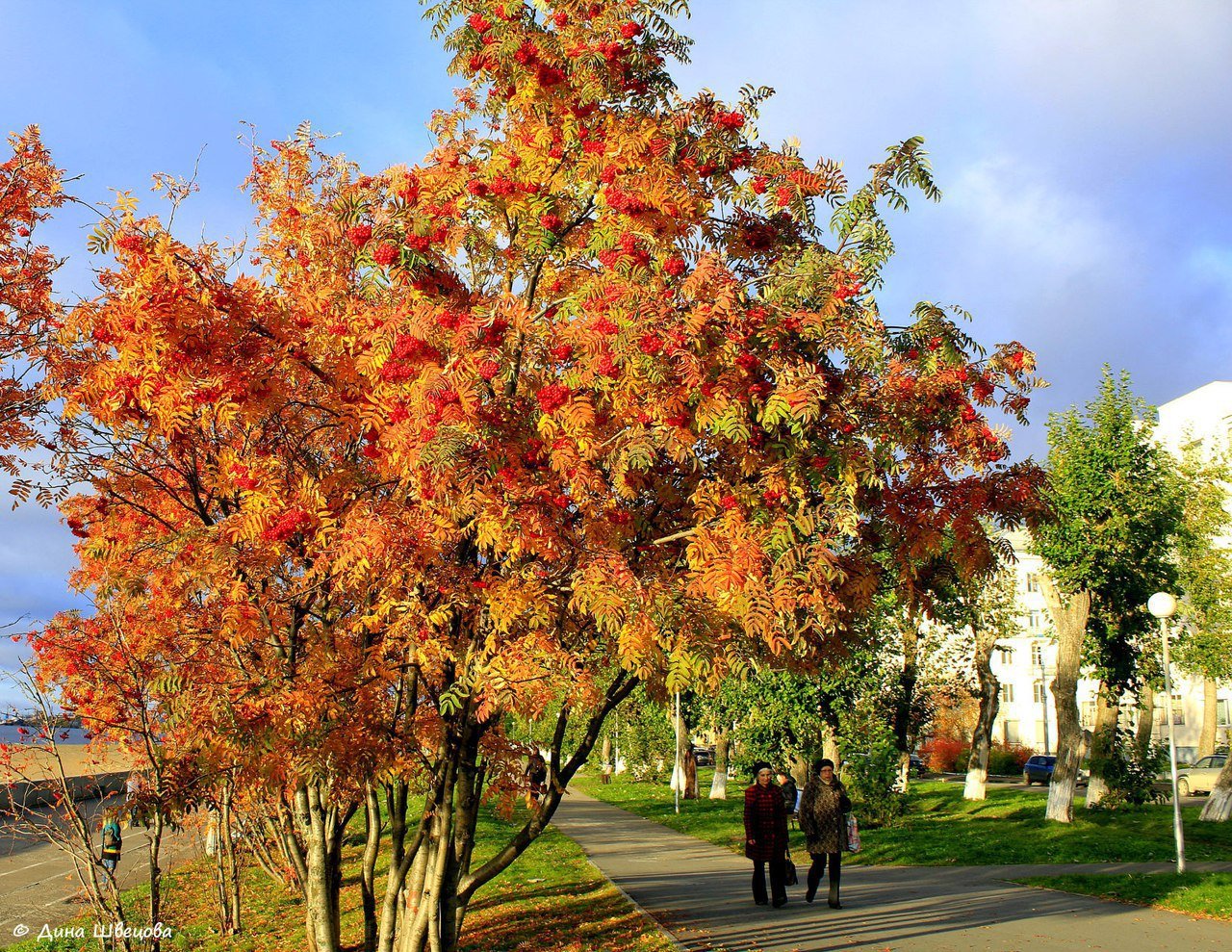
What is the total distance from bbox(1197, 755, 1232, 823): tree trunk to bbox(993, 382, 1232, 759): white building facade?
17.2 m

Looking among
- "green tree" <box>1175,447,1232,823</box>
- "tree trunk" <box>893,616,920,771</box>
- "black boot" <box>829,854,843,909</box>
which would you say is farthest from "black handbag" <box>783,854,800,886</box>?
"green tree" <box>1175,447,1232,823</box>

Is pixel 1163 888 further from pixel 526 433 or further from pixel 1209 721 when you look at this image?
pixel 1209 721

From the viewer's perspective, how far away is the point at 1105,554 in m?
20.9

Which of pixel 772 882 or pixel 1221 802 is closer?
pixel 772 882

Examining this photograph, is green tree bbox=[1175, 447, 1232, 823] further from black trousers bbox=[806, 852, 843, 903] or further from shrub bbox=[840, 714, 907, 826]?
black trousers bbox=[806, 852, 843, 903]

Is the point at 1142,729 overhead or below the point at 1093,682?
overhead

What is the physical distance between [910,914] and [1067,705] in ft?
37.2

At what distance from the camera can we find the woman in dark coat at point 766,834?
1266 centimetres

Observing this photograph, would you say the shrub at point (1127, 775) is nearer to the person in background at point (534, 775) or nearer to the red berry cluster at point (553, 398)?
the person in background at point (534, 775)

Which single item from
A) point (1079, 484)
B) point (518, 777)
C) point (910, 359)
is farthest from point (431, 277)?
point (1079, 484)

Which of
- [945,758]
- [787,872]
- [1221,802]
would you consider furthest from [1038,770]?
[787,872]

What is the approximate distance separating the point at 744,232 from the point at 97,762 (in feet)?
34.2

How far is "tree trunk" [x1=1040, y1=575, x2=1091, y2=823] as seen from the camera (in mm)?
20927

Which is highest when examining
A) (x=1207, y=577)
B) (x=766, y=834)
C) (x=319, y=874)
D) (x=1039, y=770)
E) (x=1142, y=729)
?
(x=1207, y=577)
